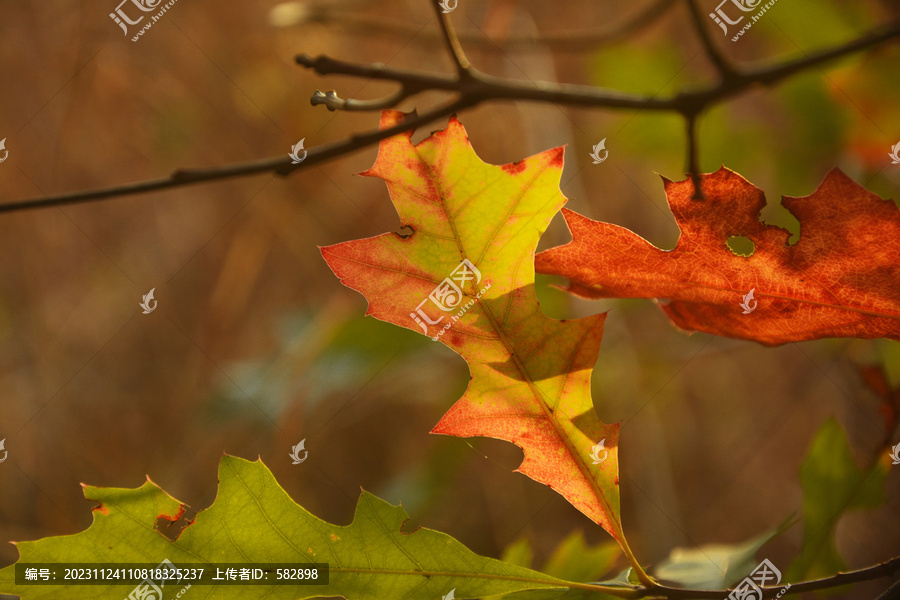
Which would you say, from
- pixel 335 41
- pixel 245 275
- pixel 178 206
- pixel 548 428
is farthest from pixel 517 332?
pixel 335 41

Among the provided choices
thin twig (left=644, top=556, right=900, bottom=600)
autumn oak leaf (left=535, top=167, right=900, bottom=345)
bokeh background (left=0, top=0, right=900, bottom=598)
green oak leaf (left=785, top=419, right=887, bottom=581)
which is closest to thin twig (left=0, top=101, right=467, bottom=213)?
autumn oak leaf (left=535, top=167, right=900, bottom=345)

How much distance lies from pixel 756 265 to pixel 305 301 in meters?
1.50

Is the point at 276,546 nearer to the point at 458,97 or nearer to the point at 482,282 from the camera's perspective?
the point at 482,282

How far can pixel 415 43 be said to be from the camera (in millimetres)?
1925

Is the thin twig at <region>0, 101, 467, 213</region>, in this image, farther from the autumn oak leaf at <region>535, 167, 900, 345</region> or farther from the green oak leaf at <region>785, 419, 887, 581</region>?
the green oak leaf at <region>785, 419, 887, 581</region>

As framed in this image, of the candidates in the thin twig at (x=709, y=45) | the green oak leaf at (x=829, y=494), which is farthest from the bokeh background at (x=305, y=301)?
the thin twig at (x=709, y=45)

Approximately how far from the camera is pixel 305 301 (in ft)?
5.79

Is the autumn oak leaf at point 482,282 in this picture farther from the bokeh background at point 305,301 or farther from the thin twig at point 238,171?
the bokeh background at point 305,301

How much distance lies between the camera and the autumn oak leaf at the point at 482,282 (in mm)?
405

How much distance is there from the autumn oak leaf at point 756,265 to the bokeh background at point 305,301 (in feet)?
2.75

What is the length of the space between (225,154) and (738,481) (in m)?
1.84

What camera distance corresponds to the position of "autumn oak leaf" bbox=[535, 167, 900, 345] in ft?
1.28

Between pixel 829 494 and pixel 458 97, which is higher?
pixel 458 97

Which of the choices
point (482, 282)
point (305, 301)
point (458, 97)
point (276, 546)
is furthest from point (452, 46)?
point (305, 301)
